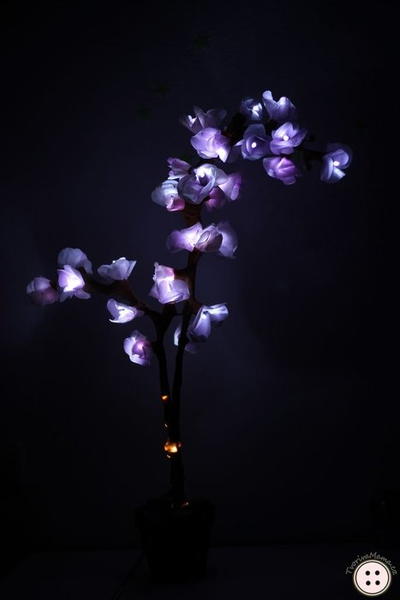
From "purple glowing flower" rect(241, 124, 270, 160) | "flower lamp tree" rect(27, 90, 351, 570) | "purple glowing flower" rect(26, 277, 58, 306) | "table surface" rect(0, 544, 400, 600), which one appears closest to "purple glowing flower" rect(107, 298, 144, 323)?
"flower lamp tree" rect(27, 90, 351, 570)

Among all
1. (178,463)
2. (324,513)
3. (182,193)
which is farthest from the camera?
(324,513)

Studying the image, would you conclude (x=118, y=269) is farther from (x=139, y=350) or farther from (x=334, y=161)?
(x=334, y=161)

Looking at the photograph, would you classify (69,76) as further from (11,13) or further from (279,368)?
(279,368)

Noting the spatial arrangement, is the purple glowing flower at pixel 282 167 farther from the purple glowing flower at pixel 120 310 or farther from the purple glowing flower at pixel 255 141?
the purple glowing flower at pixel 120 310

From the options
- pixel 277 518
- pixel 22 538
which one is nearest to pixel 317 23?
pixel 277 518

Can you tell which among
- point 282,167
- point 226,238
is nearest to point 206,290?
point 226,238

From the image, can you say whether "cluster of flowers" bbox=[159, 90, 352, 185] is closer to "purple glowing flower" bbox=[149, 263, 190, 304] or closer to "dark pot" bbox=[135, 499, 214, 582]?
"purple glowing flower" bbox=[149, 263, 190, 304]
